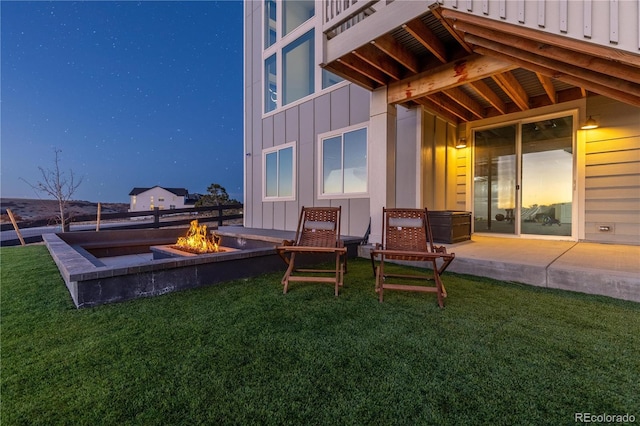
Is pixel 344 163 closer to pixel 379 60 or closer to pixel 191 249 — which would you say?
pixel 379 60

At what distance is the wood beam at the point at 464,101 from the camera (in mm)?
4725

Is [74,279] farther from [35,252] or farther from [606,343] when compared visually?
[35,252]

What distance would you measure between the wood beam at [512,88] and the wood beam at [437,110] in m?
1.18

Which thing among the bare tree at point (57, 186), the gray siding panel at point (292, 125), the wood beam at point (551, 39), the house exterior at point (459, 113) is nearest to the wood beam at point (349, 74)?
the house exterior at point (459, 113)

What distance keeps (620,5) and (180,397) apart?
171 inches

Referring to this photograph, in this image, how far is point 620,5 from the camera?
2.31m

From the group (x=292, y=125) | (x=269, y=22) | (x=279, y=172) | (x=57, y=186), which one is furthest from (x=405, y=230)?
(x=57, y=186)

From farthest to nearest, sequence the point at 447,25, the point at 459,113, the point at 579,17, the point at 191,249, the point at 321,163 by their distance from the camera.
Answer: the point at 321,163 → the point at 459,113 → the point at 191,249 → the point at 447,25 → the point at 579,17

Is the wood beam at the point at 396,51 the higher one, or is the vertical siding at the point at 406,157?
the wood beam at the point at 396,51

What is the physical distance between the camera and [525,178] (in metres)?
5.50

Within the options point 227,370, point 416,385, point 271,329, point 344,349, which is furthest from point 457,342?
point 227,370

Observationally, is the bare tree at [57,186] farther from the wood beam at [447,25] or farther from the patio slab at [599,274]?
the patio slab at [599,274]

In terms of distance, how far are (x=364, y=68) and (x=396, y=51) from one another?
54cm

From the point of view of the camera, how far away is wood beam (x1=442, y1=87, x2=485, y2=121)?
15.5ft
